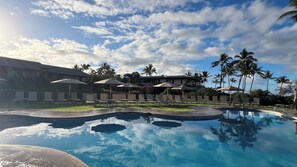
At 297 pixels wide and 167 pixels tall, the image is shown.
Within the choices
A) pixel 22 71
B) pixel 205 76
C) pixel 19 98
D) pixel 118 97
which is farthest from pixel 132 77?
pixel 19 98

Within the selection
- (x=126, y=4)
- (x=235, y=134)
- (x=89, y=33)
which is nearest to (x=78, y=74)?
(x=89, y=33)

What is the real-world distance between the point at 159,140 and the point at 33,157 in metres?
5.38

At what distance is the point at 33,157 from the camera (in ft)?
17.7

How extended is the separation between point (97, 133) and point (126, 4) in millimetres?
8719

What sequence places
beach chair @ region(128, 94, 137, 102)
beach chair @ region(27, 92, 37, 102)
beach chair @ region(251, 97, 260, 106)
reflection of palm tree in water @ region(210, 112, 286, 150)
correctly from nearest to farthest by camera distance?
reflection of palm tree in water @ region(210, 112, 286, 150)
beach chair @ region(27, 92, 37, 102)
beach chair @ region(128, 94, 137, 102)
beach chair @ region(251, 97, 260, 106)

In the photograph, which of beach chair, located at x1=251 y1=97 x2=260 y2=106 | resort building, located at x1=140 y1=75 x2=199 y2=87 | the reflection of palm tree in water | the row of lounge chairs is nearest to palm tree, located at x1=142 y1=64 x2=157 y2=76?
resort building, located at x1=140 y1=75 x2=199 y2=87

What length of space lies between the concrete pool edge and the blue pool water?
1.21 metres

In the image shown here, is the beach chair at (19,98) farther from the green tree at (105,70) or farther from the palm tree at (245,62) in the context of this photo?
the green tree at (105,70)

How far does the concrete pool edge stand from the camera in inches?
196

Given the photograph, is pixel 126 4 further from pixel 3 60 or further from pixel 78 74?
pixel 78 74

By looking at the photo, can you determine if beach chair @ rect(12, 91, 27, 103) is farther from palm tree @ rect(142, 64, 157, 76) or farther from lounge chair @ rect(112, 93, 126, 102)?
palm tree @ rect(142, 64, 157, 76)

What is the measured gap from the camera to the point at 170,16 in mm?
16328

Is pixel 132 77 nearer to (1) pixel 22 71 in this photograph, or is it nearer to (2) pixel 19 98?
(1) pixel 22 71

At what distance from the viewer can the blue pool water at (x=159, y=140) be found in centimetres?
711
